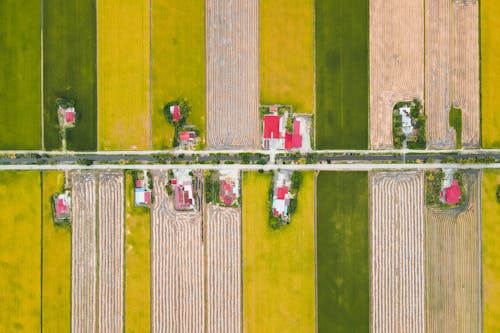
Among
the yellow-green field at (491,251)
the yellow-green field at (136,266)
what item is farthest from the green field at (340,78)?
the yellow-green field at (136,266)

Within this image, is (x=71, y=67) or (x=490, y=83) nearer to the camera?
(x=490, y=83)

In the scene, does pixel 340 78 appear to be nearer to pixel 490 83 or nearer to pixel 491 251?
pixel 490 83

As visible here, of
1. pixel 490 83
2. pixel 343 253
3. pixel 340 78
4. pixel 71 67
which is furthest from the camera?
pixel 71 67

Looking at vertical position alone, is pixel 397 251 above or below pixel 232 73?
below

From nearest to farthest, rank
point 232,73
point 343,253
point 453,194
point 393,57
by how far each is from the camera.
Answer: point 453,194, point 343,253, point 393,57, point 232,73

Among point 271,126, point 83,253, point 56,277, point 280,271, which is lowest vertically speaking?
point 56,277

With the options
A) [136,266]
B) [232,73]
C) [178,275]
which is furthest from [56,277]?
[232,73]

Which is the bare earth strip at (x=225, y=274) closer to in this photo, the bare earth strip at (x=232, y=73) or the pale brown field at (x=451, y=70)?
the bare earth strip at (x=232, y=73)

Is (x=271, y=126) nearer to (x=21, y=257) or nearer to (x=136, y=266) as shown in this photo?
(x=136, y=266)

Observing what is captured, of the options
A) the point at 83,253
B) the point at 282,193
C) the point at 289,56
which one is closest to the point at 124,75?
the point at 289,56
